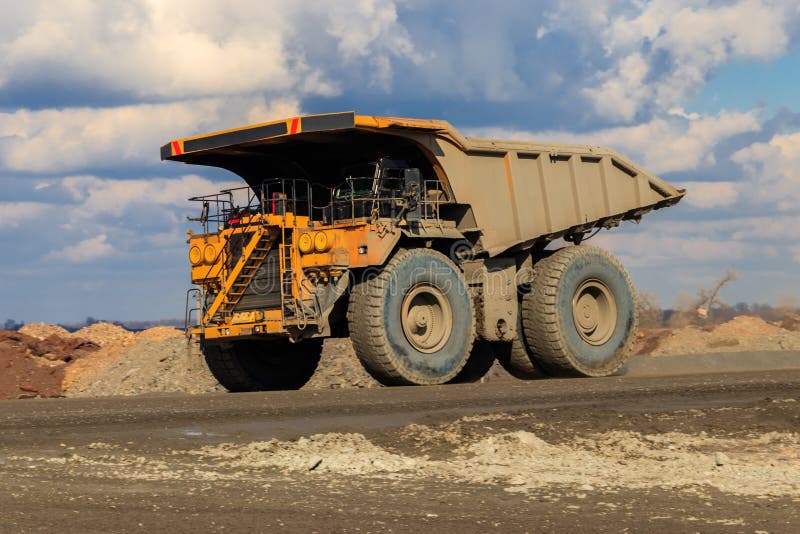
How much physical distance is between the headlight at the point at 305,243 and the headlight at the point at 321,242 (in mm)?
77

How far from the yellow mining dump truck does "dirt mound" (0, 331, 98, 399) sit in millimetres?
8570

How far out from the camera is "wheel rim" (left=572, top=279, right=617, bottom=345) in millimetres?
18906

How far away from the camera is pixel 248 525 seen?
22.3 ft

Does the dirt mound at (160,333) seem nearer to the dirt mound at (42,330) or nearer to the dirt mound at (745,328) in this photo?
the dirt mound at (42,330)

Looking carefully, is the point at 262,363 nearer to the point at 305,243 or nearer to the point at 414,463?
the point at 305,243

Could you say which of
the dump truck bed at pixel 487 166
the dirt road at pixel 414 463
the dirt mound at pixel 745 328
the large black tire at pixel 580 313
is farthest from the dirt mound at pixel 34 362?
the dirt mound at pixel 745 328

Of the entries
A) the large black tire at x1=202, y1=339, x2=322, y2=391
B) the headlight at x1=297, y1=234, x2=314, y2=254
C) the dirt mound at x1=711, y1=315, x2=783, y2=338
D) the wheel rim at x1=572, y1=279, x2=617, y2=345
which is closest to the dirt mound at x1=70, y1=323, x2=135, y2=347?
the dirt mound at x1=711, y1=315, x2=783, y2=338

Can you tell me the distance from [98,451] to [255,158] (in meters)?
8.72

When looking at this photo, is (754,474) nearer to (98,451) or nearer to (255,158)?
(98,451)

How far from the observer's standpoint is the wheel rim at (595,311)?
1891cm

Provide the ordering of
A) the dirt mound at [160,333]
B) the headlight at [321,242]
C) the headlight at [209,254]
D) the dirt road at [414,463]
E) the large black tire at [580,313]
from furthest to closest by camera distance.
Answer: the dirt mound at [160,333]
the large black tire at [580,313]
the headlight at [209,254]
the headlight at [321,242]
the dirt road at [414,463]

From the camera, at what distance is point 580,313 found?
18.9m

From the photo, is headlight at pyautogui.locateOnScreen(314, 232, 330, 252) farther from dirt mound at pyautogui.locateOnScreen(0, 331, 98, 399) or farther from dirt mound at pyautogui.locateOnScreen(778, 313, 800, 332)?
dirt mound at pyautogui.locateOnScreen(778, 313, 800, 332)

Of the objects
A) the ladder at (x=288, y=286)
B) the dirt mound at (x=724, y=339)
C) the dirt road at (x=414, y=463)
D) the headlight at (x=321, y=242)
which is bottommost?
the dirt road at (x=414, y=463)
